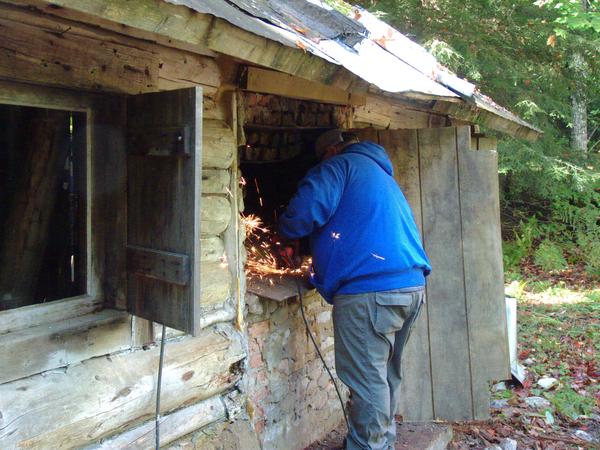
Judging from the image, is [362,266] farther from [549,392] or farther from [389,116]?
[549,392]

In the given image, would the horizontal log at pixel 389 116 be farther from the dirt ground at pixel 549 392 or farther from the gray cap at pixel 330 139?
the dirt ground at pixel 549 392

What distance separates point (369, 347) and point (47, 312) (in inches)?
74.6

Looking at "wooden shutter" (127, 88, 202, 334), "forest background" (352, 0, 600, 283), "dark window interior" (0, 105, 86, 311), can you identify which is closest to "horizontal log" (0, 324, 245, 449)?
"wooden shutter" (127, 88, 202, 334)

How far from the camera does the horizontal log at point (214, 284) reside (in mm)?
3377

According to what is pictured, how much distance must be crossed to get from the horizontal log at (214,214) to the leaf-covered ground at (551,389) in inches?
109

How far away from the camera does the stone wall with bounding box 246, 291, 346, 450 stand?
4012 millimetres

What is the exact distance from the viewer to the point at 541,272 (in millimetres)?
11312

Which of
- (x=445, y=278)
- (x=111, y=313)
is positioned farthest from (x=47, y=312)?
(x=445, y=278)

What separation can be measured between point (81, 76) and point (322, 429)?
3.32m

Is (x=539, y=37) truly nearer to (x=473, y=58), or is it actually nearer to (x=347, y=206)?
(x=473, y=58)

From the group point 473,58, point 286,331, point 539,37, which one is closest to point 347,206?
point 286,331

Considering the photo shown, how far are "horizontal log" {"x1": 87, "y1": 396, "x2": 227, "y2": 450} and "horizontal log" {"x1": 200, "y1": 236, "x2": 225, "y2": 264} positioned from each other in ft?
2.60

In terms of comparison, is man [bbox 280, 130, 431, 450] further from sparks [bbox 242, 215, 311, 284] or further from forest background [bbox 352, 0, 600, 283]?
forest background [bbox 352, 0, 600, 283]

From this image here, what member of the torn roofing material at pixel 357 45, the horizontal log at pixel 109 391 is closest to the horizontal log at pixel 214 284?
the horizontal log at pixel 109 391
